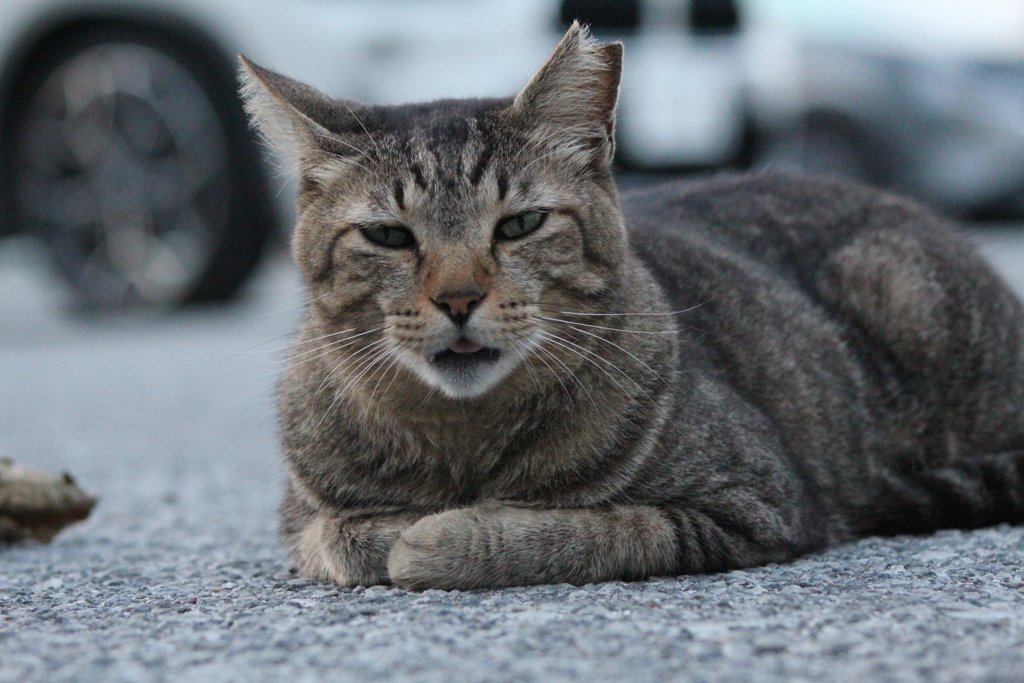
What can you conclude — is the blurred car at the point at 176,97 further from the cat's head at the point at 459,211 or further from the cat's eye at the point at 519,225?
the cat's eye at the point at 519,225

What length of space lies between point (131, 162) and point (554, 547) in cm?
602

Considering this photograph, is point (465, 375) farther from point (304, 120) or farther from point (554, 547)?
point (304, 120)

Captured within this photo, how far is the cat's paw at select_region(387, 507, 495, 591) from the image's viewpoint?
3.21 meters

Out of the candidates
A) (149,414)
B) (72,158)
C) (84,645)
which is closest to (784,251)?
(84,645)

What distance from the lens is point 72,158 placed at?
336 inches

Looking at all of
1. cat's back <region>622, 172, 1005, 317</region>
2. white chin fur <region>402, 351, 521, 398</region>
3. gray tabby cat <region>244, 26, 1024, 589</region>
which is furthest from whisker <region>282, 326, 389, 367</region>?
cat's back <region>622, 172, 1005, 317</region>

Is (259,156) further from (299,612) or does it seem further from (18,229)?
(299,612)

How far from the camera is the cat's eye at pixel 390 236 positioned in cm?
342

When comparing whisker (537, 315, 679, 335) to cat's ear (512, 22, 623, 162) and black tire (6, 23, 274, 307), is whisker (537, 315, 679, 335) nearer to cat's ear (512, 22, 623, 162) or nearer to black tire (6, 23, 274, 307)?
cat's ear (512, 22, 623, 162)

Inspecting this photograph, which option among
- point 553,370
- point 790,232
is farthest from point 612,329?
point 790,232

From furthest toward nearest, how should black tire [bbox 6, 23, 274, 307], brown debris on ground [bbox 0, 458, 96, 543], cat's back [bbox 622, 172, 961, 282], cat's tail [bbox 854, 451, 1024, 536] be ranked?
black tire [bbox 6, 23, 274, 307] → cat's back [bbox 622, 172, 961, 282] → brown debris on ground [bbox 0, 458, 96, 543] → cat's tail [bbox 854, 451, 1024, 536]

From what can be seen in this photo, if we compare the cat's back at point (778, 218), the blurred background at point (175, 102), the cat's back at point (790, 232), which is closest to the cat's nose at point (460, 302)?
the cat's back at point (790, 232)

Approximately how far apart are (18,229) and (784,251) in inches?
228

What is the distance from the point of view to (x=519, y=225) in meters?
3.44
